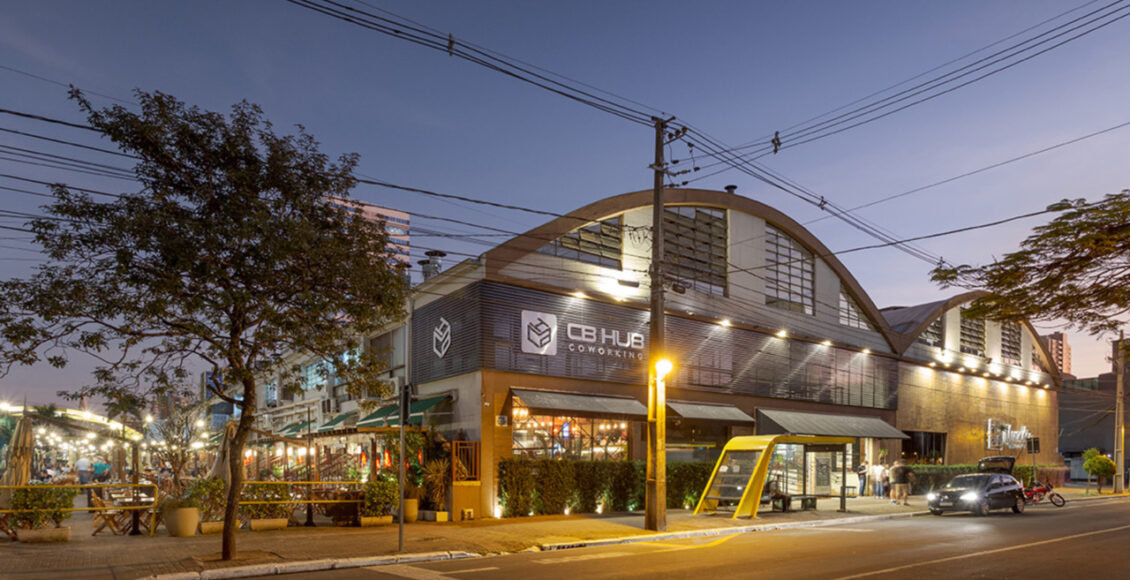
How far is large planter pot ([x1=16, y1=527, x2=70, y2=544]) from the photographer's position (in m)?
16.2

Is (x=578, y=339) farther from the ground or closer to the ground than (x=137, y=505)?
farther from the ground

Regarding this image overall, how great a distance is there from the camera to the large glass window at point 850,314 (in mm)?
37688

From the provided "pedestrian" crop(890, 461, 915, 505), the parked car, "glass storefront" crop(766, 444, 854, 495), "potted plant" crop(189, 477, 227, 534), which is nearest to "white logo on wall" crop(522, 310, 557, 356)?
"glass storefront" crop(766, 444, 854, 495)

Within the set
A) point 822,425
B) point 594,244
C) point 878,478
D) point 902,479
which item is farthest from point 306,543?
point 878,478

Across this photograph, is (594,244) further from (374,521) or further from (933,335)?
(933,335)

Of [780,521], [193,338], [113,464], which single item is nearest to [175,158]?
[193,338]

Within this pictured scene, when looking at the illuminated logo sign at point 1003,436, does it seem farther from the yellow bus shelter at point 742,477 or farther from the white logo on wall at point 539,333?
the white logo on wall at point 539,333

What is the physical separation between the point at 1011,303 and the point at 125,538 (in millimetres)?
16989

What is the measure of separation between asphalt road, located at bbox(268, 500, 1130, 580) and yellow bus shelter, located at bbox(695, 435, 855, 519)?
7.18 ft

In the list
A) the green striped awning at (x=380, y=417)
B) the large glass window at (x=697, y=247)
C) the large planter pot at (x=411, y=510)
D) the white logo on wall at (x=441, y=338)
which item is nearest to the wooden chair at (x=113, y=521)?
the large planter pot at (x=411, y=510)

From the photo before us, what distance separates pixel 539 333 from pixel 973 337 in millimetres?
32898

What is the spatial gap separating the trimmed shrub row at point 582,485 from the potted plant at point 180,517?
8.21m

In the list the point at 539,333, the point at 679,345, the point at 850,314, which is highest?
the point at 850,314

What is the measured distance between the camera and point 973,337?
47.4 meters
